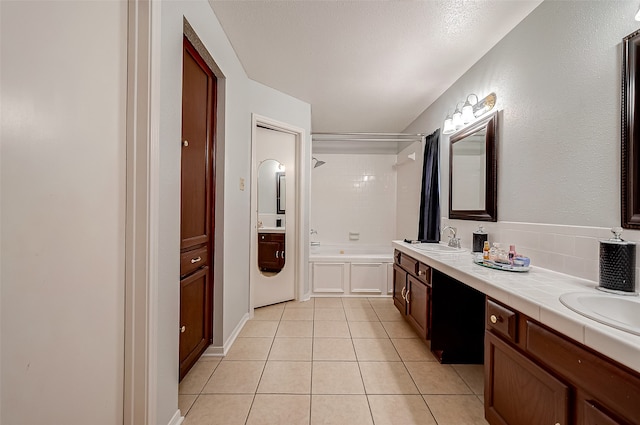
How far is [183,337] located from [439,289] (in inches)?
70.6

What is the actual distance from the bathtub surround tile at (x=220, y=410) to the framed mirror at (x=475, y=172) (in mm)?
2130

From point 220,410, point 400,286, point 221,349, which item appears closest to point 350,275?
point 400,286

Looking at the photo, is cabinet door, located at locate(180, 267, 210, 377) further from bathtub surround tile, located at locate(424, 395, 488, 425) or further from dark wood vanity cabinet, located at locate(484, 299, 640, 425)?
dark wood vanity cabinet, located at locate(484, 299, 640, 425)

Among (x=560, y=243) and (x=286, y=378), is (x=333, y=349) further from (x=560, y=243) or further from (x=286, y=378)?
(x=560, y=243)

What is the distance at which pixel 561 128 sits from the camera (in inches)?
58.8

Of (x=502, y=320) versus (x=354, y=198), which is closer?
(x=502, y=320)

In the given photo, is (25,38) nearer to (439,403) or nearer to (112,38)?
(112,38)

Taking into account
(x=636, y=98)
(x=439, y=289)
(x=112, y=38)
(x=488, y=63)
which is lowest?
(x=439, y=289)

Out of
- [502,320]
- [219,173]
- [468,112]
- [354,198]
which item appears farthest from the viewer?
[354,198]

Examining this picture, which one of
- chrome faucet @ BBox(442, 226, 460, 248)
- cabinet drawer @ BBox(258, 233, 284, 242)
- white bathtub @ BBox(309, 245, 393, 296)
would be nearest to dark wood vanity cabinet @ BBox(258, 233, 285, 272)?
cabinet drawer @ BBox(258, 233, 284, 242)

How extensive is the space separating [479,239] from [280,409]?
1833 millimetres

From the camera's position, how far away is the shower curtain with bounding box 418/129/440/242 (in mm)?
2949

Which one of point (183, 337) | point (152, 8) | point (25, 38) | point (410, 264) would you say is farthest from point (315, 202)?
point (25, 38)

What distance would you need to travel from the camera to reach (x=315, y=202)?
15.2 ft
